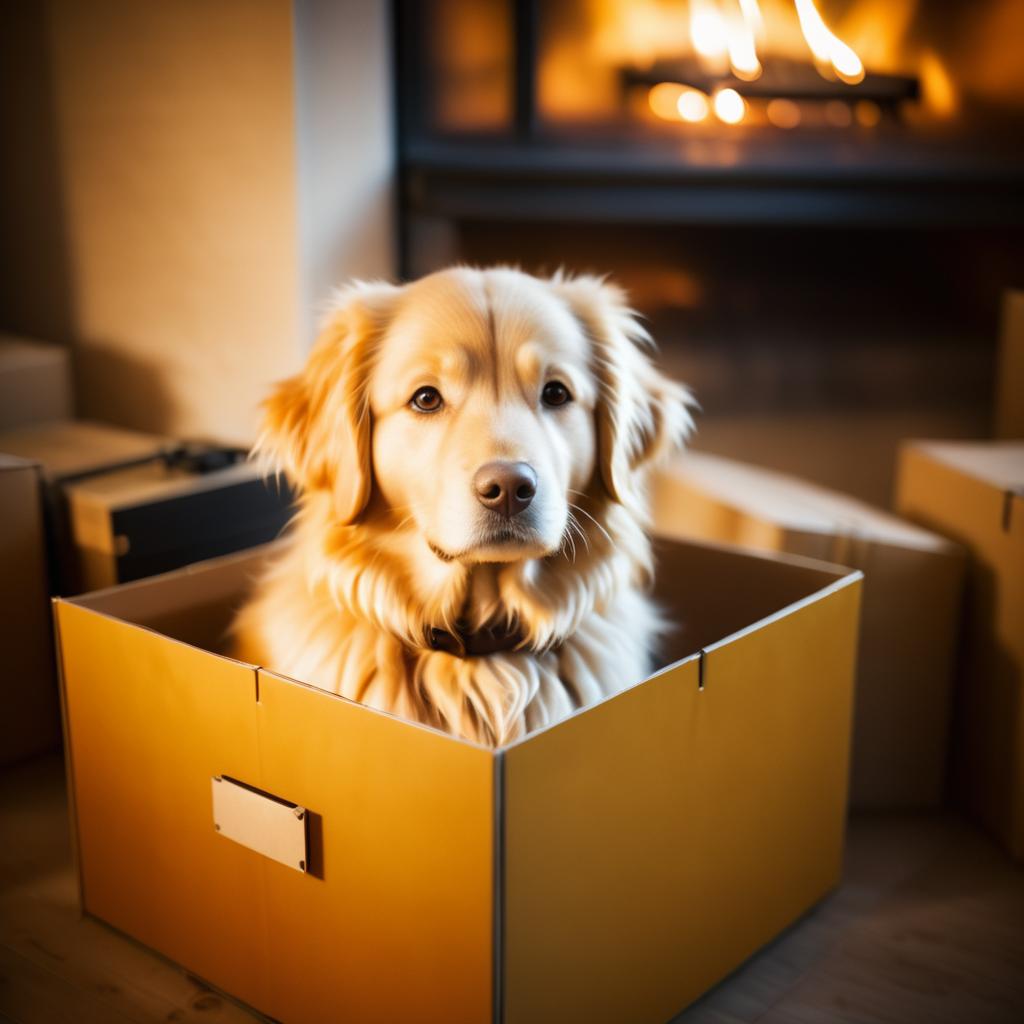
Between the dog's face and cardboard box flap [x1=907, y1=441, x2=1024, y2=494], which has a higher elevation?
the dog's face

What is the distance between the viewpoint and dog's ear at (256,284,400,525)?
140 cm

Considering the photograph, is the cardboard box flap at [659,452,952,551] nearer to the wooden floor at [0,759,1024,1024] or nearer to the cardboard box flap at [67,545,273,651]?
the wooden floor at [0,759,1024,1024]

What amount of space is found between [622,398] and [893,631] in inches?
29.3

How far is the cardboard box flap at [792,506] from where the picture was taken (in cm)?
191

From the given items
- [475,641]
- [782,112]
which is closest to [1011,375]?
[782,112]

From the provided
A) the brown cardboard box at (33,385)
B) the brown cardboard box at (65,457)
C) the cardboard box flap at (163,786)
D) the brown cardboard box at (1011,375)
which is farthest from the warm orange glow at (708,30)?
the cardboard box flap at (163,786)

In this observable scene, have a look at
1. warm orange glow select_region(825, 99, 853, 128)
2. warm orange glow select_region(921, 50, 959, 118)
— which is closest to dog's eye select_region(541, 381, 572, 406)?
warm orange glow select_region(825, 99, 853, 128)

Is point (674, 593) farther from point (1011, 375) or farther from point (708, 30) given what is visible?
point (708, 30)

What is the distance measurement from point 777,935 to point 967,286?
2.02 meters

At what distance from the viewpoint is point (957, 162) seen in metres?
2.64

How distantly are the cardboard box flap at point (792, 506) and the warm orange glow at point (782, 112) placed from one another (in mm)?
849

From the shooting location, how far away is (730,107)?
2586 millimetres

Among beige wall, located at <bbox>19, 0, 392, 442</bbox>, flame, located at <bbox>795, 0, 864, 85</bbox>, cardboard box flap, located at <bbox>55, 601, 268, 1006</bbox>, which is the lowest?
cardboard box flap, located at <bbox>55, 601, 268, 1006</bbox>

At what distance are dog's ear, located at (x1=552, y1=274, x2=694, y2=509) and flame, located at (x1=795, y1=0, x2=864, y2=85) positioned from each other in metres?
1.36
